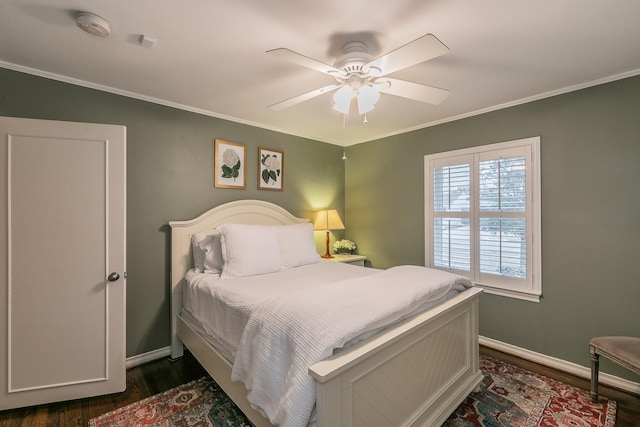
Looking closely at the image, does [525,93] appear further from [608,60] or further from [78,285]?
[78,285]

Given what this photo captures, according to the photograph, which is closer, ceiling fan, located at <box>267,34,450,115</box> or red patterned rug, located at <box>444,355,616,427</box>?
ceiling fan, located at <box>267,34,450,115</box>

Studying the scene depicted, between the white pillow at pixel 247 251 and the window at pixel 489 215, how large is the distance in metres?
1.87

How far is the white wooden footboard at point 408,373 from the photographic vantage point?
119 centimetres

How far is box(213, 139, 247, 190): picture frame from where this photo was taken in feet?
10.2

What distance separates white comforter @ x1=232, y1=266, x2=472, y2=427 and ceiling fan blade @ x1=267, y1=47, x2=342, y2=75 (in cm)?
129

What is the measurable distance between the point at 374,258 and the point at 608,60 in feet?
9.50

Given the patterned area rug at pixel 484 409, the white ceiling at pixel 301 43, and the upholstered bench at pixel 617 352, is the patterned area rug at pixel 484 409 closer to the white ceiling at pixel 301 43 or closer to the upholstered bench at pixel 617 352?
the upholstered bench at pixel 617 352

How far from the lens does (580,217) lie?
96.2 inches

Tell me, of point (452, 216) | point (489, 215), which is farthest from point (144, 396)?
point (489, 215)

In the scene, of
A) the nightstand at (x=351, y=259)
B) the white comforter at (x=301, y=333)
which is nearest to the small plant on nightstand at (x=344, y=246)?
the nightstand at (x=351, y=259)

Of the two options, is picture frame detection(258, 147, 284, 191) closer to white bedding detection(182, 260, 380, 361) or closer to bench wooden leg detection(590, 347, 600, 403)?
white bedding detection(182, 260, 380, 361)

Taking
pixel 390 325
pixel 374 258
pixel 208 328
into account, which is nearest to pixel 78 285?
pixel 208 328

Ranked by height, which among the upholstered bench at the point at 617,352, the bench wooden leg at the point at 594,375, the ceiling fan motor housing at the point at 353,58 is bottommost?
the bench wooden leg at the point at 594,375

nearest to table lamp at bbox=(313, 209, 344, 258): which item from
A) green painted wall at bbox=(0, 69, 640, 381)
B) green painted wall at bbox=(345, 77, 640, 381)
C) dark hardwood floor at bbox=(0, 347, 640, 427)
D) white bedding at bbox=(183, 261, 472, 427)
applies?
green painted wall at bbox=(0, 69, 640, 381)
